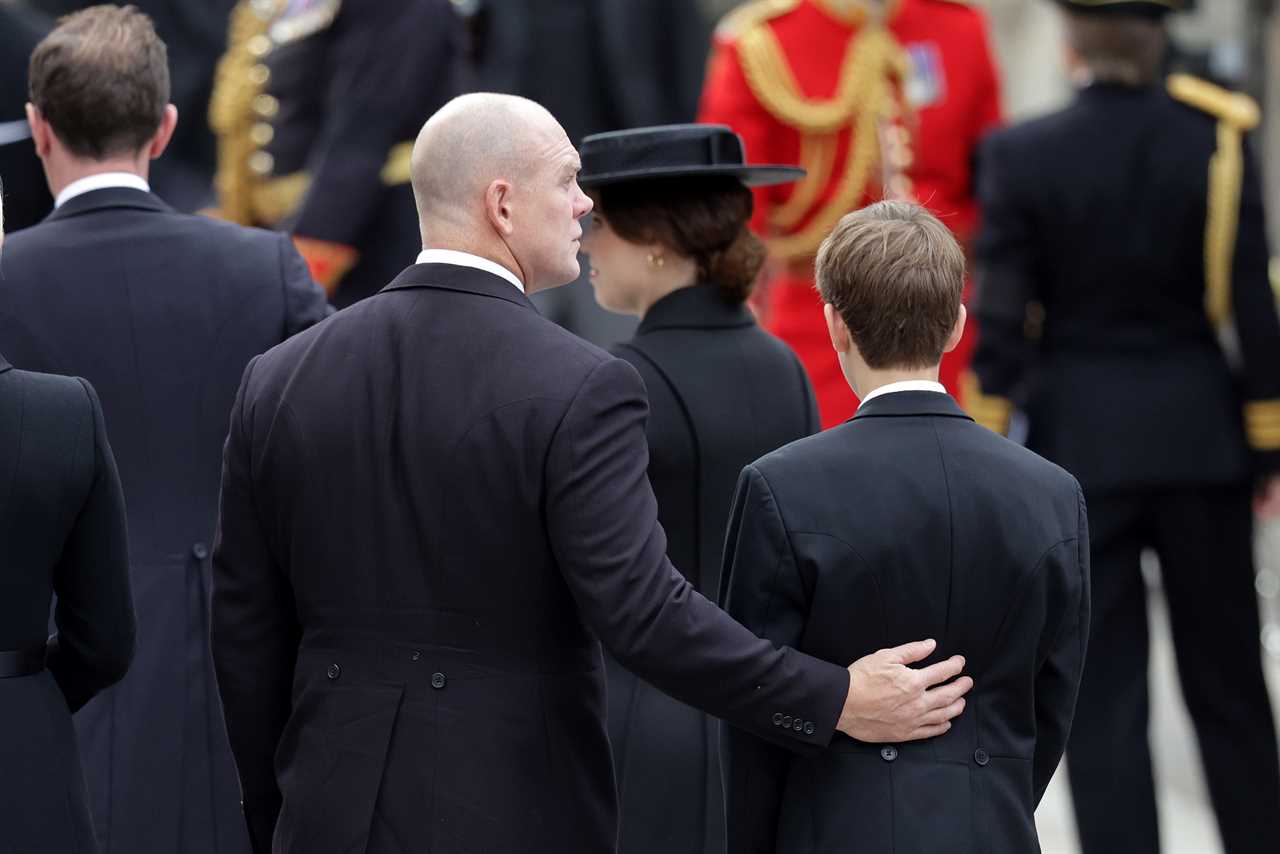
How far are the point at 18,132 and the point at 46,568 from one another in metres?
1.73

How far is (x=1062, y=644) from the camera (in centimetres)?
296

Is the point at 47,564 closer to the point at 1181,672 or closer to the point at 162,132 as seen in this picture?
the point at 162,132

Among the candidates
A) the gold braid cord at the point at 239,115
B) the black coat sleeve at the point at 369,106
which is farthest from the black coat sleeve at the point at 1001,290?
the gold braid cord at the point at 239,115

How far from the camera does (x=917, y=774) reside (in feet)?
9.31

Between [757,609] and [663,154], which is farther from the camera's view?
[663,154]

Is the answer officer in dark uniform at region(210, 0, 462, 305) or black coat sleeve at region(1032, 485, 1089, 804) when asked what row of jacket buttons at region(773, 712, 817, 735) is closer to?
black coat sleeve at region(1032, 485, 1089, 804)

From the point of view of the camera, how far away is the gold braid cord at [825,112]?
5.62m

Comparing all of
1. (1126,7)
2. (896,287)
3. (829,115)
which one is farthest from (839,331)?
(829,115)

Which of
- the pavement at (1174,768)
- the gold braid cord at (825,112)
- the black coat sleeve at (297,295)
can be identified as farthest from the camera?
the gold braid cord at (825,112)

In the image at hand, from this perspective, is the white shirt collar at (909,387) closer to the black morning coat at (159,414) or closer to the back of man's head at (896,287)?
the back of man's head at (896,287)

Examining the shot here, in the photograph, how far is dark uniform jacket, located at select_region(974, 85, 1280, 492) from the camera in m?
4.69

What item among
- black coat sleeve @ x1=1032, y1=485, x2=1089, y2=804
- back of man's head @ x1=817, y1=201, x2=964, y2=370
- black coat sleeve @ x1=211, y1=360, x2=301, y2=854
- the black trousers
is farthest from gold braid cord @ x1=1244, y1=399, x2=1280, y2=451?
black coat sleeve @ x1=211, y1=360, x2=301, y2=854

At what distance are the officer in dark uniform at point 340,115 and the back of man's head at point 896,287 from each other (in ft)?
8.21

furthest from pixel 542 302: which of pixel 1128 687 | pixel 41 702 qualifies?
pixel 41 702
